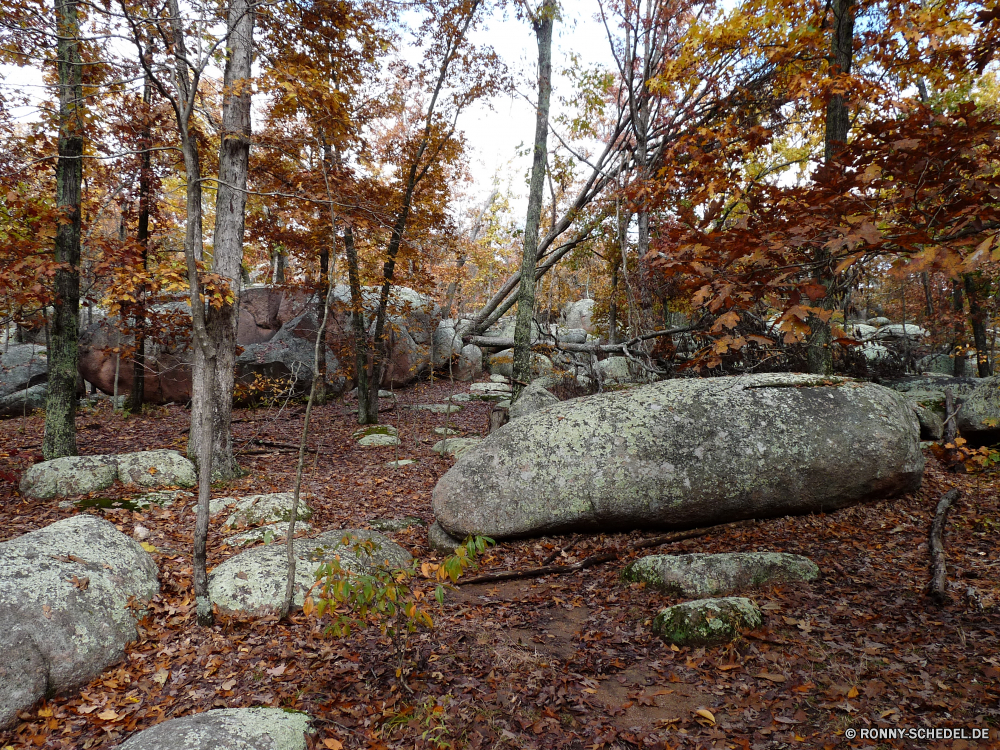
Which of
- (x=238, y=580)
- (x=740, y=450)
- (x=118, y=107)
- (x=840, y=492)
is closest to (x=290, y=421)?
(x=118, y=107)

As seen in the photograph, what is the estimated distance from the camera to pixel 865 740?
286 cm

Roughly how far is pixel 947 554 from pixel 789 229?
162 inches

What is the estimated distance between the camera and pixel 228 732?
9.86ft

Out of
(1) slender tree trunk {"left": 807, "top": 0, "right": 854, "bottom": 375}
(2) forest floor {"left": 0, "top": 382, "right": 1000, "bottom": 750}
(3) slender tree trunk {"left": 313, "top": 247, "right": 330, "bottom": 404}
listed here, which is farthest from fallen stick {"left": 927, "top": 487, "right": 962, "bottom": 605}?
(3) slender tree trunk {"left": 313, "top": 247, "right": 330, "bottom": 404}

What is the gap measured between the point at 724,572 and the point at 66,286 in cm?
1036

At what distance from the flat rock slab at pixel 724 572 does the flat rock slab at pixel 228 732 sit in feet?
11.0

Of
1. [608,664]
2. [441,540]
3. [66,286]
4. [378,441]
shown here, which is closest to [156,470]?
[66,286]

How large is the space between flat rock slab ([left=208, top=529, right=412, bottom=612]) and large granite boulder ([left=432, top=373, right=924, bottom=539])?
129 centimetres

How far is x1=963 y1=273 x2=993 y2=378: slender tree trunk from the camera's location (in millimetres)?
14289

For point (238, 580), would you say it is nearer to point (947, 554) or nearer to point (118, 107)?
point (947, 554)

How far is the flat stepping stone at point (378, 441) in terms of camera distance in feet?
38.4

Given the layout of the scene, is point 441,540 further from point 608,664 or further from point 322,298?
point 322,298

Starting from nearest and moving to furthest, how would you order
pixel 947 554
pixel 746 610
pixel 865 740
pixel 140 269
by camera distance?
pixel 865 740
pixel 746 610
pixel 947 554
pixel 140 269

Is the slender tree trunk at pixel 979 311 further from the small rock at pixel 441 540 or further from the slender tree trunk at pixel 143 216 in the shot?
the slender tree trunk at pixel 143 216
